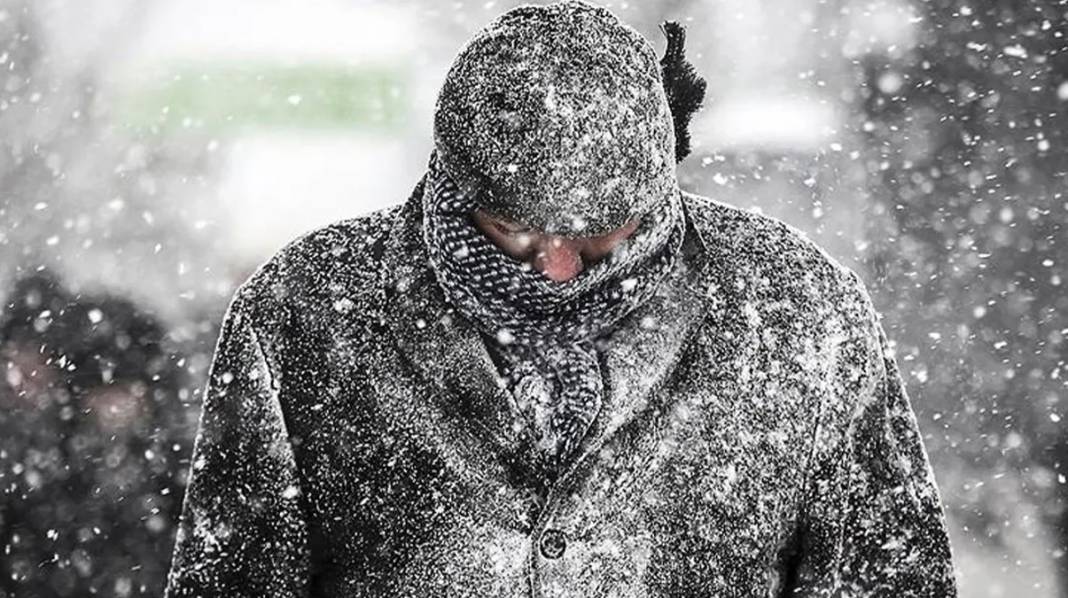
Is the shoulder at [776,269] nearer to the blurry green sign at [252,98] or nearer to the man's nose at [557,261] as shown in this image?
the man's nose at [557,261]

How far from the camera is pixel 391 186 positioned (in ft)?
23.6

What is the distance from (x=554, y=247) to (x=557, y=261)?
0.8 inches

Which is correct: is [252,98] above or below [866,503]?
below

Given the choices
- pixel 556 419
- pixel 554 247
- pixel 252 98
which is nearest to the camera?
pixel 554 247

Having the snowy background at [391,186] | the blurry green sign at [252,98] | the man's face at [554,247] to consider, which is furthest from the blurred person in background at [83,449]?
the man's face at [554,247]

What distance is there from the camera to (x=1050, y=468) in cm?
682

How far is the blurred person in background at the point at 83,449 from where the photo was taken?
676cm

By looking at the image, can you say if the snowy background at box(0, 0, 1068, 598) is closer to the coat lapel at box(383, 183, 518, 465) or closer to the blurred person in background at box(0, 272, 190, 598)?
the blurred person in background at box(0, 272, 190, 598)

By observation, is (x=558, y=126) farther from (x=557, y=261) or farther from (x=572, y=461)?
(x=572, y=461)

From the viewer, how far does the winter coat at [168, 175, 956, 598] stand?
214cm

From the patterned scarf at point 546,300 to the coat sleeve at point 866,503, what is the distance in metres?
0.33

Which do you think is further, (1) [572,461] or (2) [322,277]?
(2) [322,277]

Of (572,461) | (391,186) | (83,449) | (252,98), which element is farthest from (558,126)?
(252,98)

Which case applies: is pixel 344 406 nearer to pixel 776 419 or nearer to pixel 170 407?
pixel 776 419
